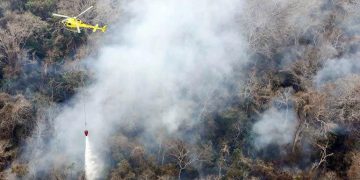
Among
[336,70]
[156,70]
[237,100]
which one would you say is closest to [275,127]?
[237,100]

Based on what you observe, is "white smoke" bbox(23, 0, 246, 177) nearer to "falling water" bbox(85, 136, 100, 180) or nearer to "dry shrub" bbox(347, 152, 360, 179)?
"falling water" bbox(85, 136, 100, 180)

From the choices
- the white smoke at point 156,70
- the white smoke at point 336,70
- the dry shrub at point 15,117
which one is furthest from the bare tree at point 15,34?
the white smoke at point 336,70

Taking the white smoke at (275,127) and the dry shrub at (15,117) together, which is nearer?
the dry shrub at (15,117)

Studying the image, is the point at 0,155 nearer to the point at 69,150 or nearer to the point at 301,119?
the point at 69,150

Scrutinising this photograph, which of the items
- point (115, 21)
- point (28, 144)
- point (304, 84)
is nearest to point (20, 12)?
point (115, 21)

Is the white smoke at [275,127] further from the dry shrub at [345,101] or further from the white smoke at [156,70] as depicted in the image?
the white smoke at [156,70]

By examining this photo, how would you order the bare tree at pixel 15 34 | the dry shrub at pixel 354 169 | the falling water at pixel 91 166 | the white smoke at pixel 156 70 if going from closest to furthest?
the dry shrub at pixel 354 169
the falling water at pixel 91 166
the white smoke at pixel 156 70
the bare tree at pixel 15 34

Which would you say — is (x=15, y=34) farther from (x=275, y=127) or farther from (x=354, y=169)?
(x=354, y=169)

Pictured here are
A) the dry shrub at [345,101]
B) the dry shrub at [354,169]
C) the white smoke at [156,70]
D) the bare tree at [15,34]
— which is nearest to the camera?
the dry shrub at [354,169]
